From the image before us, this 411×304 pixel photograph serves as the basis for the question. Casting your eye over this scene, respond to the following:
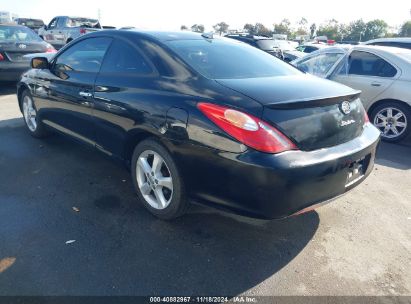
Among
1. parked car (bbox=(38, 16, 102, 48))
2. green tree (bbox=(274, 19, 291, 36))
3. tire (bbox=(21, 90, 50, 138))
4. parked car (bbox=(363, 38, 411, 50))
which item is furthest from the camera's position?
green tree (bbox=(274, 19, 291, 36))

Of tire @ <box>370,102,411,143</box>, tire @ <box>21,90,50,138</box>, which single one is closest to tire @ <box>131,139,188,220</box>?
tire @ <box>21,90,50,138</box>

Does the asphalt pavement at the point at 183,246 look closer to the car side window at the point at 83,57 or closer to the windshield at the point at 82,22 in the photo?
the car side window at the point at 83,57

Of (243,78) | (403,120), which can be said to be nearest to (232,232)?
(243,78)

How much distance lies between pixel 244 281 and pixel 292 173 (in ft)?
2.68

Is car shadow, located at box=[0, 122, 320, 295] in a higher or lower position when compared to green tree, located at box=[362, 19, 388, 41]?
higher

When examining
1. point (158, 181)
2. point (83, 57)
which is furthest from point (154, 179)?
point (83, 57)

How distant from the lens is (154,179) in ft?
9.68

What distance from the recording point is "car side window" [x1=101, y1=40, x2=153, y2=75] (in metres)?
3.05

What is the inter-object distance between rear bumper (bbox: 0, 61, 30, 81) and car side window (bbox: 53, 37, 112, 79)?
4.31 metres

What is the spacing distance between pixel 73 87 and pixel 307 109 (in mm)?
2550

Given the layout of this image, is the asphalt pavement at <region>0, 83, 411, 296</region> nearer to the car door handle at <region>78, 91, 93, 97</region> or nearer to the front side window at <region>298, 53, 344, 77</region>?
the car door handle at <region>78, 91, 93, 97</region>

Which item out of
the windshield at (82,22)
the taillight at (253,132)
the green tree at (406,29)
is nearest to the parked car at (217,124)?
the taillight at (253,132)

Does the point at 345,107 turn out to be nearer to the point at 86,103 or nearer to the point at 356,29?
the point at 86,103

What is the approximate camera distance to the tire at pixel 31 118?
4764 millimetres
